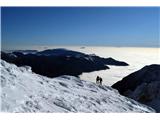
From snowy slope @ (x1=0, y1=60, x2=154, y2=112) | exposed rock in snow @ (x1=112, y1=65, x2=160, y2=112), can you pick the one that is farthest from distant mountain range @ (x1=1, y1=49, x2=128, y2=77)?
snowy slope @ (x1=0, y1=60, x2=154, y2=112)

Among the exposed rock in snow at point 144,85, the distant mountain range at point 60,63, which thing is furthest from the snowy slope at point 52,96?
the distant mountain range at point 60,63

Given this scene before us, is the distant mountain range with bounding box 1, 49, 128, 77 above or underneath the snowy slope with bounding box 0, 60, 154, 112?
underneath

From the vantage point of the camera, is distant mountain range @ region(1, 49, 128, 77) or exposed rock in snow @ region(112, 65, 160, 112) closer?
exposed rock in snow @ region(112, 65, 160, 112)

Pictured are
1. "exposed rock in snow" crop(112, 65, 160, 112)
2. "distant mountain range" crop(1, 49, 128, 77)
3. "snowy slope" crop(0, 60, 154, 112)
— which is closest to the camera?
"snowy slope" crop(0, 60, 154, 112)

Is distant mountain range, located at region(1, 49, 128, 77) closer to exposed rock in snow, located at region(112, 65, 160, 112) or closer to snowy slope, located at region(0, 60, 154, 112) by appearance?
exposed rock in snow, located at region(112, 65, 160, 112)
